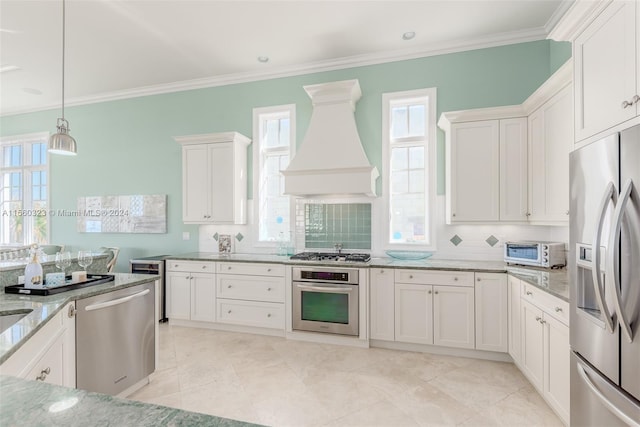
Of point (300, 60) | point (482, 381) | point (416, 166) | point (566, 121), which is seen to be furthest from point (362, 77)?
point (482, 381)

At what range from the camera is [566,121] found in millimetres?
2490

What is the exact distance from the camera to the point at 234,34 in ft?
11.5

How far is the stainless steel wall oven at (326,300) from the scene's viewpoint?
3.31 metres

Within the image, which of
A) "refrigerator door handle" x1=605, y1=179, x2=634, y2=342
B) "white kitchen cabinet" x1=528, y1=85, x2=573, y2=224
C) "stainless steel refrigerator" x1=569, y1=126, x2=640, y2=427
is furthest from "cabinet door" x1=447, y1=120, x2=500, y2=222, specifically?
"refrigerator door handle" x1=605, y1=179, x2=634, y2=342

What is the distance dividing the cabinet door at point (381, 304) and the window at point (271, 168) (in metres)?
1.49

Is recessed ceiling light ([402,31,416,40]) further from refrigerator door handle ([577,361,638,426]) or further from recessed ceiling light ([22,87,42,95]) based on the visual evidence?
recessed ceiling light ([22,87,42,95])

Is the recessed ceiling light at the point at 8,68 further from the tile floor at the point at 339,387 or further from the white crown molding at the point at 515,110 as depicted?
the white crown molding at the point at 515,110

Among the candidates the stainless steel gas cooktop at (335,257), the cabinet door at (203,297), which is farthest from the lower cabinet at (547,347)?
the cabinet door at (203,297)

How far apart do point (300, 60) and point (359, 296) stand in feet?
9.92

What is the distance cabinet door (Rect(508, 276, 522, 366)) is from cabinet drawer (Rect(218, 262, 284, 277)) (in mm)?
2293

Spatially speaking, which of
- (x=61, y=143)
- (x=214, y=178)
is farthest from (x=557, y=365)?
(x=61, y=143)

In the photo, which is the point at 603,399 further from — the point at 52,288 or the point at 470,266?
the point at 52,288

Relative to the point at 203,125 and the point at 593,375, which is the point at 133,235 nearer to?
the point at 203,125

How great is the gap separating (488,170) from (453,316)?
150cm
